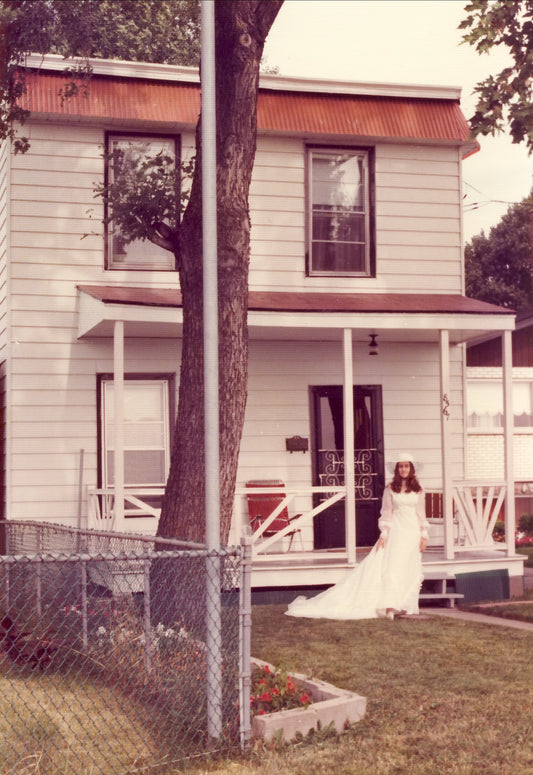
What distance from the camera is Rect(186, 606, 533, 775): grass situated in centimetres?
617

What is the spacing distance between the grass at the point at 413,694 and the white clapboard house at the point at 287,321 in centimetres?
279

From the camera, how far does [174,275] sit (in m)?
14.5

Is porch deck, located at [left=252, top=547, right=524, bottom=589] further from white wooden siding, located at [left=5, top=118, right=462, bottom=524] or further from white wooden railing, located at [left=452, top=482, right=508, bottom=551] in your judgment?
white wooden siding, located at [left=5, top=118, right=462, bottom=524]

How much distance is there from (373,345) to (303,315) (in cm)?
201

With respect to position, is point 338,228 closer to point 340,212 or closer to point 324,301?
point 340,212

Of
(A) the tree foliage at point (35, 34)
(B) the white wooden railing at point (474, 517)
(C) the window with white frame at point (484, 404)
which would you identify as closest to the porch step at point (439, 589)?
(B) the white wooden railing at point (474, 517)

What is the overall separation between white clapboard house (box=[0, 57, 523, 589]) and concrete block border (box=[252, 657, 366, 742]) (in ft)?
18.2

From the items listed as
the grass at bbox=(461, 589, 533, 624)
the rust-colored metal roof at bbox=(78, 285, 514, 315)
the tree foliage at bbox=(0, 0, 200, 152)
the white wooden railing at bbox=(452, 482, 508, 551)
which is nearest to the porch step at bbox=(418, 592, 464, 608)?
the grass at bbox=(461, 589, 533, 624)

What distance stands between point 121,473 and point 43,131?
16.0ft

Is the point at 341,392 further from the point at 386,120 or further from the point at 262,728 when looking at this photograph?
the point at 262,728

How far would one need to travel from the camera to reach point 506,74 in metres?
12.9

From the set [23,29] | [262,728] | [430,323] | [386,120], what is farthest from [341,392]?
[262,728]

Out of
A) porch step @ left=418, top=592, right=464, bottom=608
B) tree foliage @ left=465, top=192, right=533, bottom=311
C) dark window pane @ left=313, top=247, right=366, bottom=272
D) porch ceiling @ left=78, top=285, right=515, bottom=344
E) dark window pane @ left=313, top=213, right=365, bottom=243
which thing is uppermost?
tree foliage @ left=465, top=192, right=533, bottom=311

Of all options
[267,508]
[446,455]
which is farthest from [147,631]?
[267,508]
